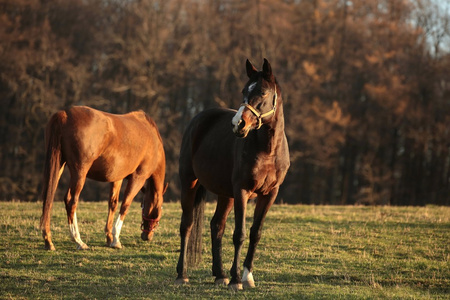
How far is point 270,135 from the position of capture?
678 cm

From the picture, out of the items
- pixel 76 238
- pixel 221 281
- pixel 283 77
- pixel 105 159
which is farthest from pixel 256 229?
pixel 283 77

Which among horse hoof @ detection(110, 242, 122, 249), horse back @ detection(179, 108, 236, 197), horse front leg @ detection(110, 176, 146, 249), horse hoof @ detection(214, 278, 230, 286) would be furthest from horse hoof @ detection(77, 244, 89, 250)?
horse hoof @ detection(214, 278, 230, 286)

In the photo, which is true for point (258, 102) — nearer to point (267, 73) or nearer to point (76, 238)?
point (267, 73)

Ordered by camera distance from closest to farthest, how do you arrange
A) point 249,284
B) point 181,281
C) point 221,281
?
1. point 249,284
2. point 221,281
3. point 181,281

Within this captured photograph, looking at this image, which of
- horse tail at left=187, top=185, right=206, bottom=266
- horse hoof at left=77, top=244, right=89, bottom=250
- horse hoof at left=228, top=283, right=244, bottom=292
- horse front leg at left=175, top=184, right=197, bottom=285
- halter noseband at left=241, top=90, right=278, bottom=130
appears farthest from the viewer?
horse hoof at left=77, top=244, right=89, bottom=250

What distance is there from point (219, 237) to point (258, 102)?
1.91 metres

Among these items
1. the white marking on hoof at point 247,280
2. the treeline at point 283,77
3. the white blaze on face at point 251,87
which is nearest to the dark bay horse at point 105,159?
the white marking on hoof at point 247,280

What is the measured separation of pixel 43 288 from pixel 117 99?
26.4 m

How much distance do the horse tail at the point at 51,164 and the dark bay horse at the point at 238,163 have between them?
2.62m

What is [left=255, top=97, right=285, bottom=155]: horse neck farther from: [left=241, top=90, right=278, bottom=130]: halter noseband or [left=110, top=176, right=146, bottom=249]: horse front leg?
[left=110, top=176, right=146, bottom=249]: horse front leg

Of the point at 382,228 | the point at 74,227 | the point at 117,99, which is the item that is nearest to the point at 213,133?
the point at 74,227

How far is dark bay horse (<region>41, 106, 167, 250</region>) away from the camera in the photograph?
31.3 feet

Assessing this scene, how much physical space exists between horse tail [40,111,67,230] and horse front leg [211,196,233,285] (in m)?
3.10

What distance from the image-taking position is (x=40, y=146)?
2950 centimetres
